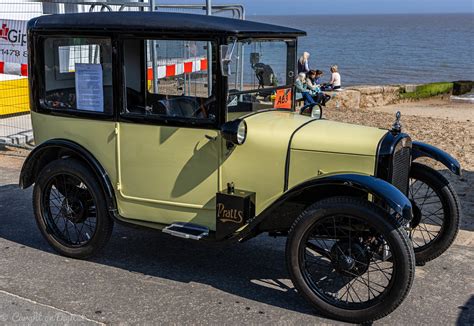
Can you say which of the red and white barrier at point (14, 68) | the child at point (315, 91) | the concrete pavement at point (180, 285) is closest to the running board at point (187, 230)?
the concrete pavement at point (180, 285)

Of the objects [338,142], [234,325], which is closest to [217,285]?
[234,325]

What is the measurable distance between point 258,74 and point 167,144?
3.11 ft

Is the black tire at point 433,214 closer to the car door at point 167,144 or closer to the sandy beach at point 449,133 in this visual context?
the sandy beach at point 449,133

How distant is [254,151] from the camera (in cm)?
412

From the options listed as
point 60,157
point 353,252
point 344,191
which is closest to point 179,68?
point 60,157

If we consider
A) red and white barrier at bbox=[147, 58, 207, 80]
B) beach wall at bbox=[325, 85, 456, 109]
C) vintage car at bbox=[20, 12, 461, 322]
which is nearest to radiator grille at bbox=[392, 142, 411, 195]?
vintage car at bbox=[20, 12, 461, 322]

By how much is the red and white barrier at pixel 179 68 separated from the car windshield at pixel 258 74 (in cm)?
27

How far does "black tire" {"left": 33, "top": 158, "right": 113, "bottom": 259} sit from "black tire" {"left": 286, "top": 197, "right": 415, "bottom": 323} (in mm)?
1604

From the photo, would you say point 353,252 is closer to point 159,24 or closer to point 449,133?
point 159,24

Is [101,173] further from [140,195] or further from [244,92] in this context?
[244,92]

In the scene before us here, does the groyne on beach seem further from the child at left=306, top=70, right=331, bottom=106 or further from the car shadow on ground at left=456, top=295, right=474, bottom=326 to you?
the car shadow on ground at left=456, top=295, right=474, bottom=326

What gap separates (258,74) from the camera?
4707 millimetres

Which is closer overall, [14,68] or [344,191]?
[344,191]

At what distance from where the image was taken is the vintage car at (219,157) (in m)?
3.86
